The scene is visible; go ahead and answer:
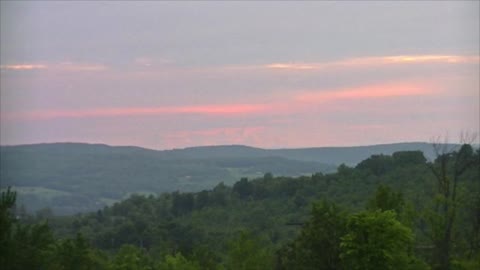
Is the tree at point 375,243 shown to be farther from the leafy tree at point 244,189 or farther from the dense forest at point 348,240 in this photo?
the leafy tree at point 244,189

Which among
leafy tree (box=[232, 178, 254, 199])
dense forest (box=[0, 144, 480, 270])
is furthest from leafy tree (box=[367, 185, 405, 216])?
leafy tree (box=[232, 178, 254, 199])

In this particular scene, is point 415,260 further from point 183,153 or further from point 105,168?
point 183,153

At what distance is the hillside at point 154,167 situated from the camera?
12438 centimetres

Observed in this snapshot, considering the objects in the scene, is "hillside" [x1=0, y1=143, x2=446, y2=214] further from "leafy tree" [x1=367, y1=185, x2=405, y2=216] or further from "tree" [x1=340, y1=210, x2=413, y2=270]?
"tree" [x1=340, y1=210, x2=413, y2=270]

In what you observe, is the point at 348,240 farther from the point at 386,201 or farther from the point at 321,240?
the point at 386,201

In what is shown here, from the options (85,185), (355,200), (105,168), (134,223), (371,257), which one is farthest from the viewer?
(105,168)

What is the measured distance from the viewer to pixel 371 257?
26.3 meters

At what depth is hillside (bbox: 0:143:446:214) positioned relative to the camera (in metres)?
124

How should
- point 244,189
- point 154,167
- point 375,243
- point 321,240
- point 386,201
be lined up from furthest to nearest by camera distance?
1. point 154,167
2. point 244,189
3. point 386,201
4. point 321,240
5. point 375,243

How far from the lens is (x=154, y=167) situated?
157 metres

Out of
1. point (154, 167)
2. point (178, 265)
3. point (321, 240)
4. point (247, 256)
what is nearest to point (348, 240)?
point (321, 240)

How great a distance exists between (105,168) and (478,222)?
119 metres

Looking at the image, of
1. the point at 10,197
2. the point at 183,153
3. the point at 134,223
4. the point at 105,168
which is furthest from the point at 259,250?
the point at 183,153

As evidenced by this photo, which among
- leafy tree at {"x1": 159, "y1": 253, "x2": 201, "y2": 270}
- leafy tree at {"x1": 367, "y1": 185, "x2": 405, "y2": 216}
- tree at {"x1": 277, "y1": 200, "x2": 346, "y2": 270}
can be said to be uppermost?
leafy tree at {"x1": 367, "y1": 185, "x2": 405, "y2": 216}
